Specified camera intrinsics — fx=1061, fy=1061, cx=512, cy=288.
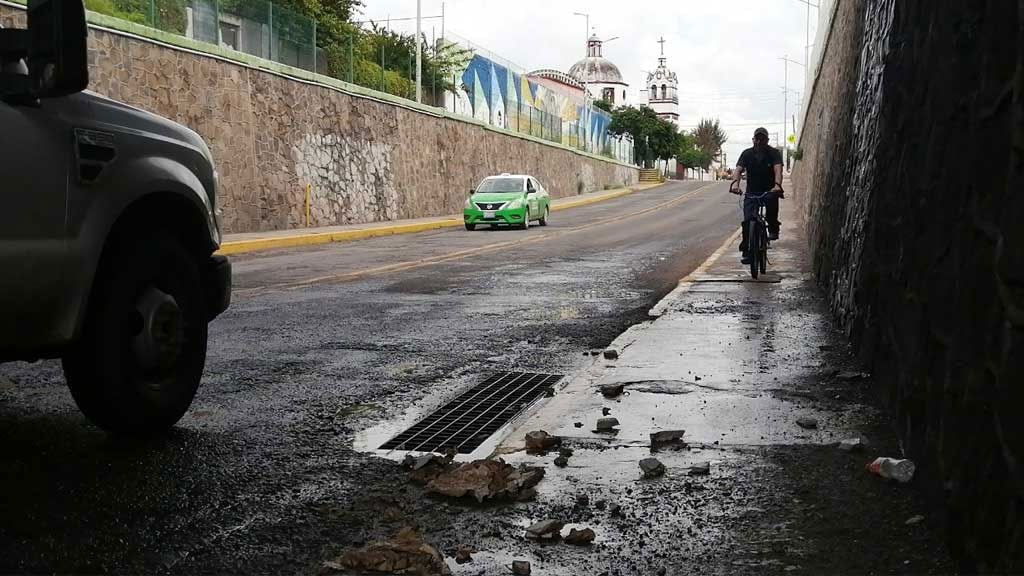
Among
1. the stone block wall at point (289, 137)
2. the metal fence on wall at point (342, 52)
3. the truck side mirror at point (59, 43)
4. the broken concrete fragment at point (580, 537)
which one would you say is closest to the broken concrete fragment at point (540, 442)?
the broken concrete fragment at point (580, 537)

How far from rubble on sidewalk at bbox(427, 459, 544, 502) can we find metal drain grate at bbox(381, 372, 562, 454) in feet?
1.51

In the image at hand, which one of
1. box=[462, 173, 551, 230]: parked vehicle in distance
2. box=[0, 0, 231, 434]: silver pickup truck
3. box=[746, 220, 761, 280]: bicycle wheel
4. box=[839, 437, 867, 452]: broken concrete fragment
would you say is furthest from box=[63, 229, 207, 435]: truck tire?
box=[462, 173, 551, 230]: parked vehicle in distance

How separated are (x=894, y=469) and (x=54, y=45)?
12.3 feet

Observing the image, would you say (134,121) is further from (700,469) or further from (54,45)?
(700,469)

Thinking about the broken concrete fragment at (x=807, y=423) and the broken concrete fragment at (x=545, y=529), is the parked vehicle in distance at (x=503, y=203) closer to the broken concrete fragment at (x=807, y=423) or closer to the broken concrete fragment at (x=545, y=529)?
the broken concrete fragment at (x=807, y=423)

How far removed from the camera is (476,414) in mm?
5805

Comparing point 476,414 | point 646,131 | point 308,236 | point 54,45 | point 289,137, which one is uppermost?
point 646,131

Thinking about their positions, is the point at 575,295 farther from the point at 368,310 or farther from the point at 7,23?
the point at 7,23

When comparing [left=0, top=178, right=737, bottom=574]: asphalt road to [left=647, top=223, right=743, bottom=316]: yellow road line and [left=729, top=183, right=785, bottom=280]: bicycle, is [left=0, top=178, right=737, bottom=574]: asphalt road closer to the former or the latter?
[left=647, top=223, right=743, bottom=316]: yellow road line

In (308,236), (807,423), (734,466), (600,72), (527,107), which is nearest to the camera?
(734,466)

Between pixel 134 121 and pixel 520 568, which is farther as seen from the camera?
pixel 134 121

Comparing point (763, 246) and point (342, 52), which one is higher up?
point (342, 52)

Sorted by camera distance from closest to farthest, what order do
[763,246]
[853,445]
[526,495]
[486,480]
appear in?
[526,495]
[486,480]
[853,445]
[763,246]

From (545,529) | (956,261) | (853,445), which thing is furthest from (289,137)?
(956,261)
